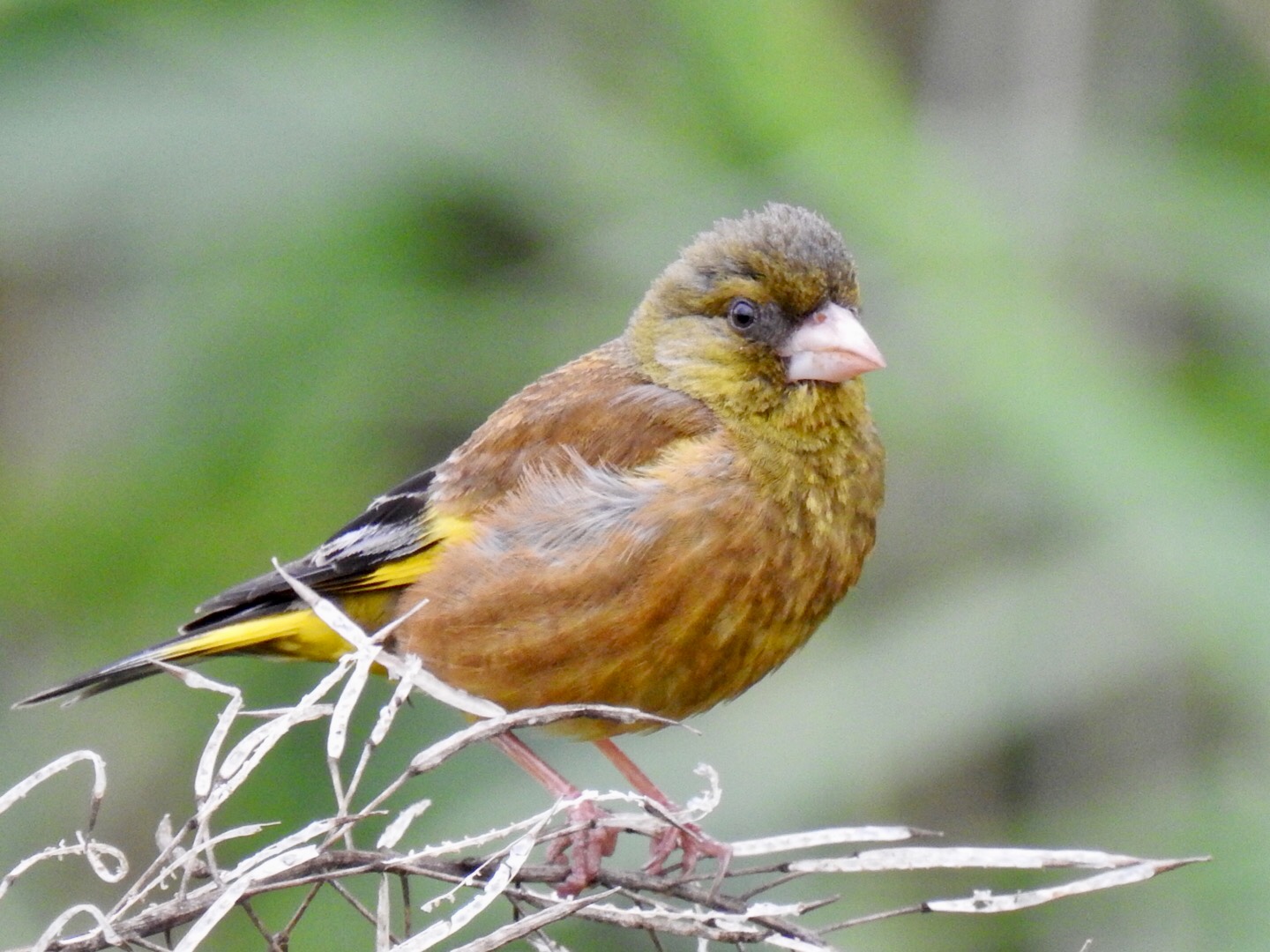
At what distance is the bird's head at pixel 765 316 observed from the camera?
3.22 m

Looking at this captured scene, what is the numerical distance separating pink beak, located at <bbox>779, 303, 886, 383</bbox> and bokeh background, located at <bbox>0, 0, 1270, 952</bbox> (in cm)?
36

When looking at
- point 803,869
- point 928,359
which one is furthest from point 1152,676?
point 803,869

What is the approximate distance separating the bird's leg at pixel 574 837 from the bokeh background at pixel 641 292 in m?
0.50

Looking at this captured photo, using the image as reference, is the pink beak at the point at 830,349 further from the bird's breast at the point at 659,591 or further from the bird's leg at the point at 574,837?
the bird's leg at the point at 574,837

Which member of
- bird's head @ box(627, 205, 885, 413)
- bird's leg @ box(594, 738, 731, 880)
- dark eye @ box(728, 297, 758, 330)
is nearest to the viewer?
bird's leg @ box(594, 738, 731, 880)

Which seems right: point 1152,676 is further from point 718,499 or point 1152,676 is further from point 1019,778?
point 718,499

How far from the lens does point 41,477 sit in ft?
14.3

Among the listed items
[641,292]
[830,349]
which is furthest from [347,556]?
[641,292]

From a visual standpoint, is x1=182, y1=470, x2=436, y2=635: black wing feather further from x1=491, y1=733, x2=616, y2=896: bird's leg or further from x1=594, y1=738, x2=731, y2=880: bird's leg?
x1=594, y1=738, x2=731, y2=880: bird's leg

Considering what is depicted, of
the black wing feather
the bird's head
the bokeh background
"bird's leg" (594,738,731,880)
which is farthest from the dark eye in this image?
"bird's leg" (594,738,731,880)

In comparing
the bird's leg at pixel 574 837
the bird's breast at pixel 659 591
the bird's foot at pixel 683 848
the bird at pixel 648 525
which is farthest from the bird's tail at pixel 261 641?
the bird's foot at pixel 683 848

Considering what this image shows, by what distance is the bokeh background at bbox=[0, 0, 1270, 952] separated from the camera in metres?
3.66

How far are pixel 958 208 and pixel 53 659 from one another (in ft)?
7.45

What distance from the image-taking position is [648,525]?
10.1ft
